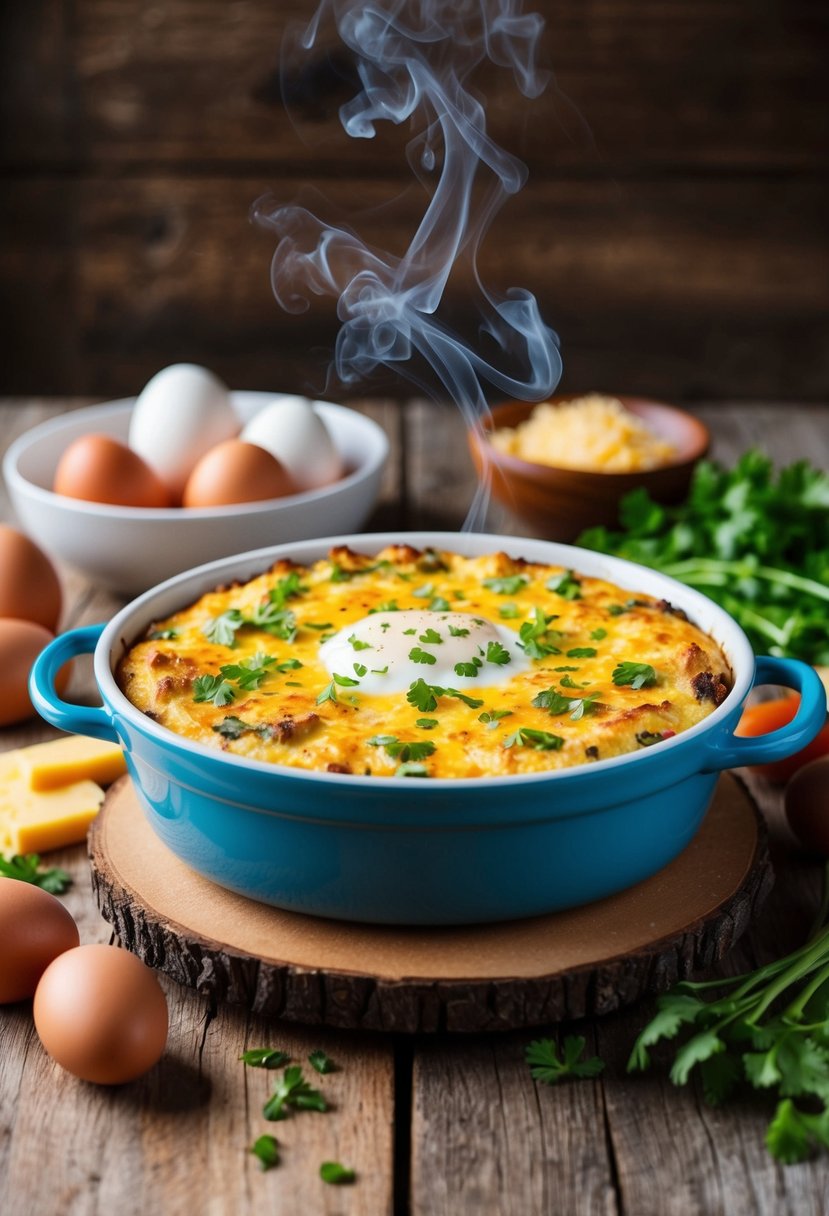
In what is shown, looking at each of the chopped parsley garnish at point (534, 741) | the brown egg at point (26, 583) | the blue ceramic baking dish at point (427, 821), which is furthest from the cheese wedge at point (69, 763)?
the chopped parsley garnish at point (534, 741)

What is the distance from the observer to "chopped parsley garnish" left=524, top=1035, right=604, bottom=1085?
167 centimetres

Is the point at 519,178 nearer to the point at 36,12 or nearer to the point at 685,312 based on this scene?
the point at 685,312

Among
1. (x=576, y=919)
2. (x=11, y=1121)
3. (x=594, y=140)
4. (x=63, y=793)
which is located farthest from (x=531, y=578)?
(x=594, y=140)

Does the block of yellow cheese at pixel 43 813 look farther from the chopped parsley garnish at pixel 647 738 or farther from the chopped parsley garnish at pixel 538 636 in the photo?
the chopped parsley garnish at pixel 647 738

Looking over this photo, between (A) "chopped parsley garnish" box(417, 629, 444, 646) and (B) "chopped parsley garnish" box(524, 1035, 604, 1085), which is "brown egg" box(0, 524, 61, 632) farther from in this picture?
(B) "chopped parsley garnish" box(524, 1035, 604, 1085)

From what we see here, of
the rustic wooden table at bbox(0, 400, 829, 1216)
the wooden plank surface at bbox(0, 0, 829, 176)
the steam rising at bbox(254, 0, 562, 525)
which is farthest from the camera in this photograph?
the wooden plank surface at bbox(0, 0, 829, 176)

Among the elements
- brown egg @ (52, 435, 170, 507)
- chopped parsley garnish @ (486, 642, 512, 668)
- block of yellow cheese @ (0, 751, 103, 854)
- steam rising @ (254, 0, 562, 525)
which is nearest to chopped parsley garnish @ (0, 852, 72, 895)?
block of yellow cheese @ (0, 751, 103, 854)

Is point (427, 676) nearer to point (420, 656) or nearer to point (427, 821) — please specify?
point (420, 656)

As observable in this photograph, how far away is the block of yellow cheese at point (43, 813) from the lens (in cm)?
219

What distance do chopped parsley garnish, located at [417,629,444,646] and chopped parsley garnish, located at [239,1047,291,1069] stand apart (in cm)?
65

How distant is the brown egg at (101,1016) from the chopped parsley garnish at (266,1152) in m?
0.19

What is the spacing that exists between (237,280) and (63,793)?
4.52m

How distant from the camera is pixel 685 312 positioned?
644 centimetres

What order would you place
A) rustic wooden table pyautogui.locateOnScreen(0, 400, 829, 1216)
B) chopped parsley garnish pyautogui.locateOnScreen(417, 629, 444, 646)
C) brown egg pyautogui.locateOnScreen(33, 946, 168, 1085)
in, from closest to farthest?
1. rustic wooden table pyautogui.locateOnScreen(0, 400, 829, 1216)
2. brown egg pyautogui.locateOnScreen(33, 946, 168, 1085)
3. chopped parsley garnish pyautogui.locateOnScreen(417, 629, 444, 646)
